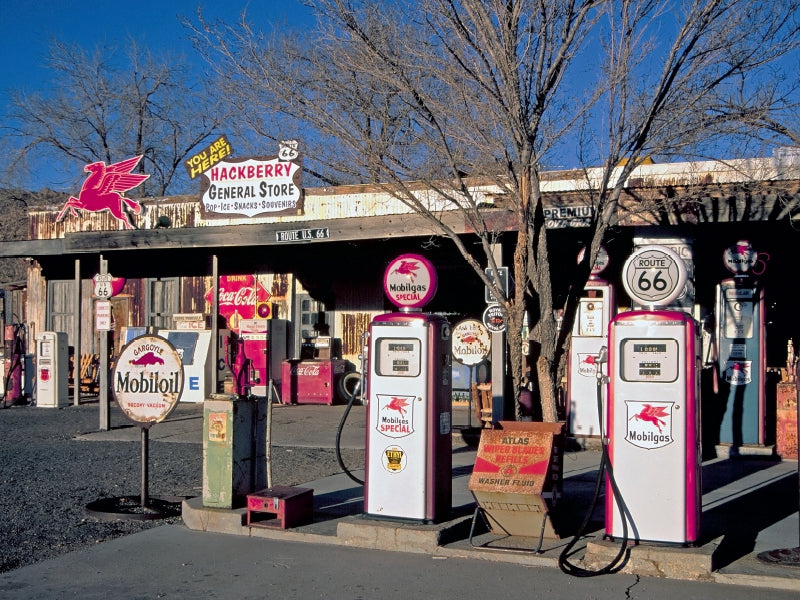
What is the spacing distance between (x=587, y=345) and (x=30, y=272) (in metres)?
16.9

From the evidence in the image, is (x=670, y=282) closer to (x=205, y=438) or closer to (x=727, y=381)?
(x=205, y=438)

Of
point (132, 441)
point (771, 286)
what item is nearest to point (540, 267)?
point (132, 441)

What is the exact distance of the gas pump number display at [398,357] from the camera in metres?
7.45

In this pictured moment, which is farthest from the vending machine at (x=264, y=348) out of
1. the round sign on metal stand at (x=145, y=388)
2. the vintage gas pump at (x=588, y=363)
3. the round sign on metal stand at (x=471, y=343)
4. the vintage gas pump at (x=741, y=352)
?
the round sign on metal stand at (x=145, y=388)

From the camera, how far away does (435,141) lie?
9.05 meters

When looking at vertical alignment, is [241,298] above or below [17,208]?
below

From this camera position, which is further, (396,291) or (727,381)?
(727,381)

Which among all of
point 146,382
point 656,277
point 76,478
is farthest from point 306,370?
point 656,277

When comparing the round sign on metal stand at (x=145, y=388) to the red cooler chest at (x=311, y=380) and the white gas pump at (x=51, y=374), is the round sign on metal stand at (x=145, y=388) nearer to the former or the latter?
the red cooler chest at (x=311, y=380)

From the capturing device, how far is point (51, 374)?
64.5 feet

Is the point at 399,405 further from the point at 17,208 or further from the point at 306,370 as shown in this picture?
the point at 17,208

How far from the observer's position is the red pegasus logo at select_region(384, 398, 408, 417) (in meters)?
7.47

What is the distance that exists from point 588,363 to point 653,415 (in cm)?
620

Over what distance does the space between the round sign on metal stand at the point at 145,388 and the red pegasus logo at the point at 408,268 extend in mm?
2407
